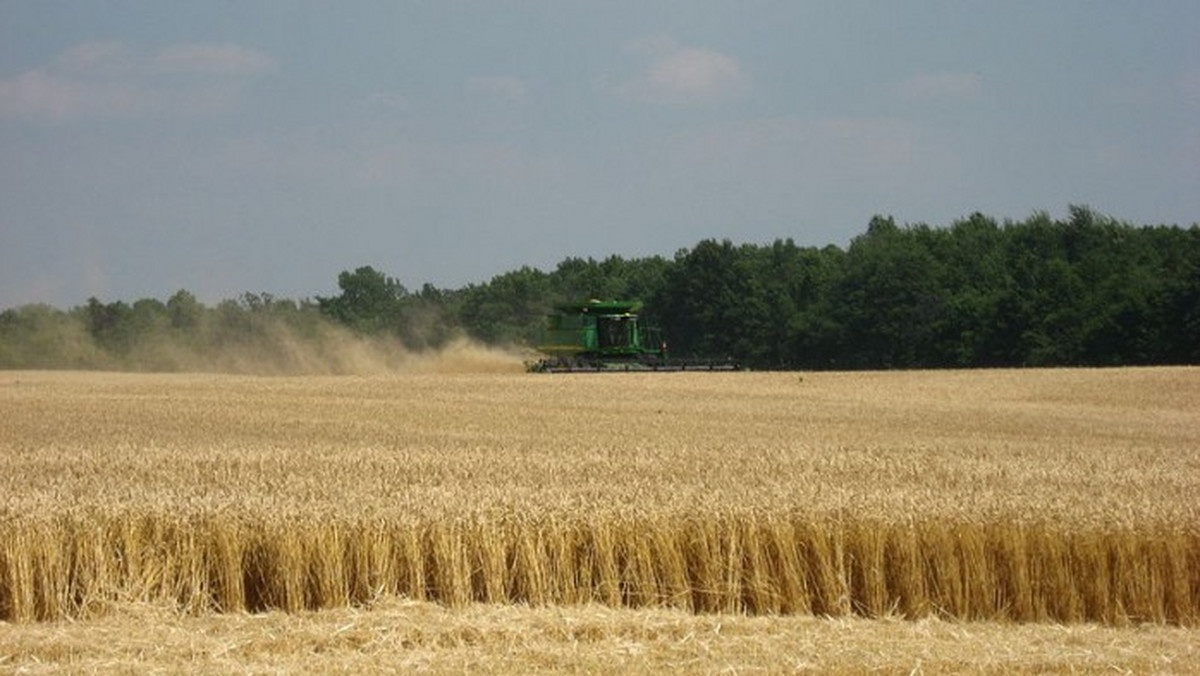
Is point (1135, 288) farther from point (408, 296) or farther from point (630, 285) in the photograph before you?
point (408, 296)

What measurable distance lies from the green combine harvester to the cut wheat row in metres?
37.5

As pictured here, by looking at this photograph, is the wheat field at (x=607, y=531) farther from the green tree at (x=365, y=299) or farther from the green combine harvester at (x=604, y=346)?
the green tree at (x=365, y=299)

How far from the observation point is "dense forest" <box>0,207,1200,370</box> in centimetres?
6344

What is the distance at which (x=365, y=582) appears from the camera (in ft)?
41.2

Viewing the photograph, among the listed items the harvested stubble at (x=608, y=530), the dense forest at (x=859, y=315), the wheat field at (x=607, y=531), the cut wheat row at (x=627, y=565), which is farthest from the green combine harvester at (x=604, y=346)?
the cut wheat row at (x=627, y=565)

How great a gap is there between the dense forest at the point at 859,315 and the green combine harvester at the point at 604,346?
13.5 meters

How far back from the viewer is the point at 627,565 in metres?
13.0

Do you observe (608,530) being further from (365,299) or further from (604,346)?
(365,299)

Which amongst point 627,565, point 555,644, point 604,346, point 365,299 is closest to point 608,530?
point 627,565

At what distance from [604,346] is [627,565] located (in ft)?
132

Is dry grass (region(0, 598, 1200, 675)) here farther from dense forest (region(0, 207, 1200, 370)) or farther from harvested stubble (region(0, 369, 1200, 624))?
dense forest (region(0, 207, 1200, 370))

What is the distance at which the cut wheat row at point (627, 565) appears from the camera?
40.9ft

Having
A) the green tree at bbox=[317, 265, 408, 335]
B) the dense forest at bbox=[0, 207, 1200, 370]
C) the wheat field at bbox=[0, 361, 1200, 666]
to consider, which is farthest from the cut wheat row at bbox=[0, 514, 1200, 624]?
the green tree at bbox=[317, 265, 408, 335]

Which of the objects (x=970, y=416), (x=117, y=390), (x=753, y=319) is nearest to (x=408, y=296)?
(x=753, y=319)
